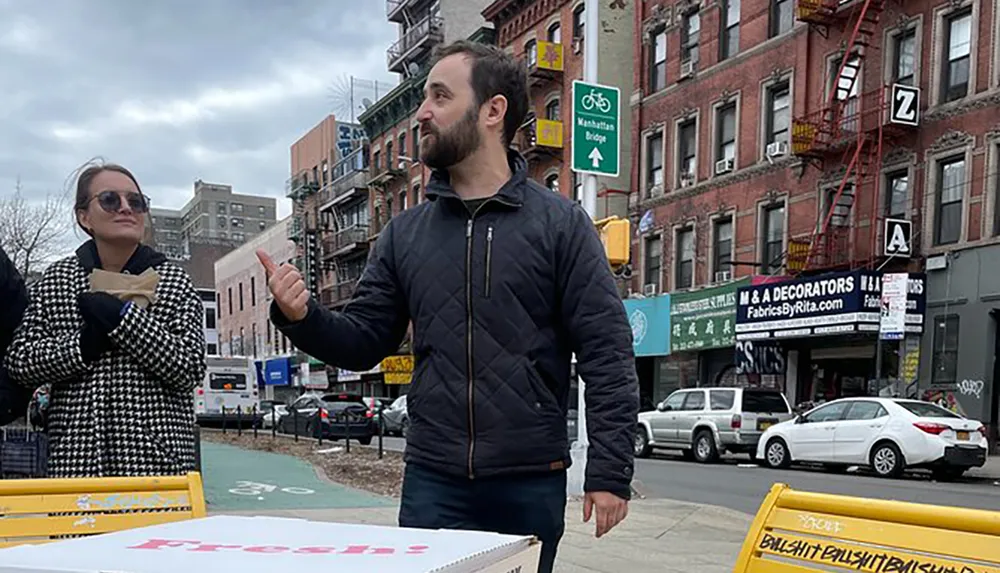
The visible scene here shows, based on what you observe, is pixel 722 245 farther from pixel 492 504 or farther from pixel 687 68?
pixel 492 504

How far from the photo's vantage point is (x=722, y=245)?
72.0 ft

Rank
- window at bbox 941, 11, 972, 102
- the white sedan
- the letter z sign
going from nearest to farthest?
the white sedan < window at bbox 941, 11, 972, 102 < the letter z sign

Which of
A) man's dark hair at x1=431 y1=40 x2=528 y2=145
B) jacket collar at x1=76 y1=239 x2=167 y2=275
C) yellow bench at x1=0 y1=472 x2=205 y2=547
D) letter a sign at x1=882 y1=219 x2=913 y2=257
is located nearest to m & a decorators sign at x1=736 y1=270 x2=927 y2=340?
letter a sign at x1=882 y1=219 x2=913 y2=257

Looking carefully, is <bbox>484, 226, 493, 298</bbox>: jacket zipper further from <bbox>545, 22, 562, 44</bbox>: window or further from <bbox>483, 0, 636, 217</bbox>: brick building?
<bbox>545, 22, 562, 44</bbox>: window

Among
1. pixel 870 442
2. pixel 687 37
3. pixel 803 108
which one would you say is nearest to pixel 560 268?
pixel 870 442

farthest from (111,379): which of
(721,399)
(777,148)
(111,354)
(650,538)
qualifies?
(777,148)

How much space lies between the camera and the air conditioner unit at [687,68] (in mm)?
22867

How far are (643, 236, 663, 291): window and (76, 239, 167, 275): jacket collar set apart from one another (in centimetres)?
2188

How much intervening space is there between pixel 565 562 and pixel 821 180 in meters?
15.4

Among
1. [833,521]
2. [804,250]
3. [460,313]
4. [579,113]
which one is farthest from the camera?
[804,250]

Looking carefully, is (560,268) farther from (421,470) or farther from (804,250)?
(804,250)

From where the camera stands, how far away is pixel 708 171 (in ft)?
72.8

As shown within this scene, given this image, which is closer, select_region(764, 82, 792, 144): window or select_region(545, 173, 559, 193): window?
select_region(764, 82, 792, 144): window

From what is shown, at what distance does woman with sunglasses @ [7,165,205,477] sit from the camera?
103 inches
